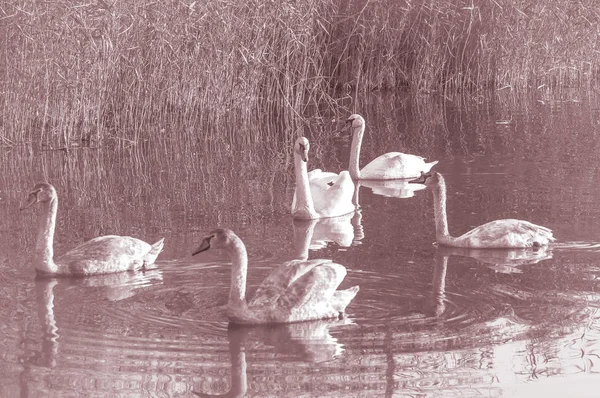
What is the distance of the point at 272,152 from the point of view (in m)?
15.0

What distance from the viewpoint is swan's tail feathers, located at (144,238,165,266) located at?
348 inches

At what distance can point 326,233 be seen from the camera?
10.4 meters

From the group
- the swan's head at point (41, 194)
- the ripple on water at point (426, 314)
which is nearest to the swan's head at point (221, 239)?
the ripple on water at point (426, 314)

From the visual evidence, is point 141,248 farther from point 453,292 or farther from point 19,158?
point 19,158

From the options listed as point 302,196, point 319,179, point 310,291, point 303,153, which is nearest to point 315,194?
point 319,179

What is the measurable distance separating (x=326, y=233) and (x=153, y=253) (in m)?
1.98

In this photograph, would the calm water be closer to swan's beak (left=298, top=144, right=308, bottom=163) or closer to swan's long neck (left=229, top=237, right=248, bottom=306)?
swan's long neck (left=229, top=237, right=248, bottom=306)

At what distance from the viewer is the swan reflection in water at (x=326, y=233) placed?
31.8 feet

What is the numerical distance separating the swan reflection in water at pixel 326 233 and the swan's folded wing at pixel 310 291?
176 centimetres

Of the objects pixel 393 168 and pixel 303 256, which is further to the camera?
pixel 393 168

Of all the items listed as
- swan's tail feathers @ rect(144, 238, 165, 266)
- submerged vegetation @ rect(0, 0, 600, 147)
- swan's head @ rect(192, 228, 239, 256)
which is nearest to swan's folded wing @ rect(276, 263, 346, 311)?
swan's head @ rect(192, 228, 239, 256)

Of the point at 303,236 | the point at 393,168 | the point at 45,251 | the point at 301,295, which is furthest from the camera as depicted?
the point at 393,168

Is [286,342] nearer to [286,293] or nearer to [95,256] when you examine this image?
[286,293]

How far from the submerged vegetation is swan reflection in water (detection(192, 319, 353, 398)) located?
24.4 ft
